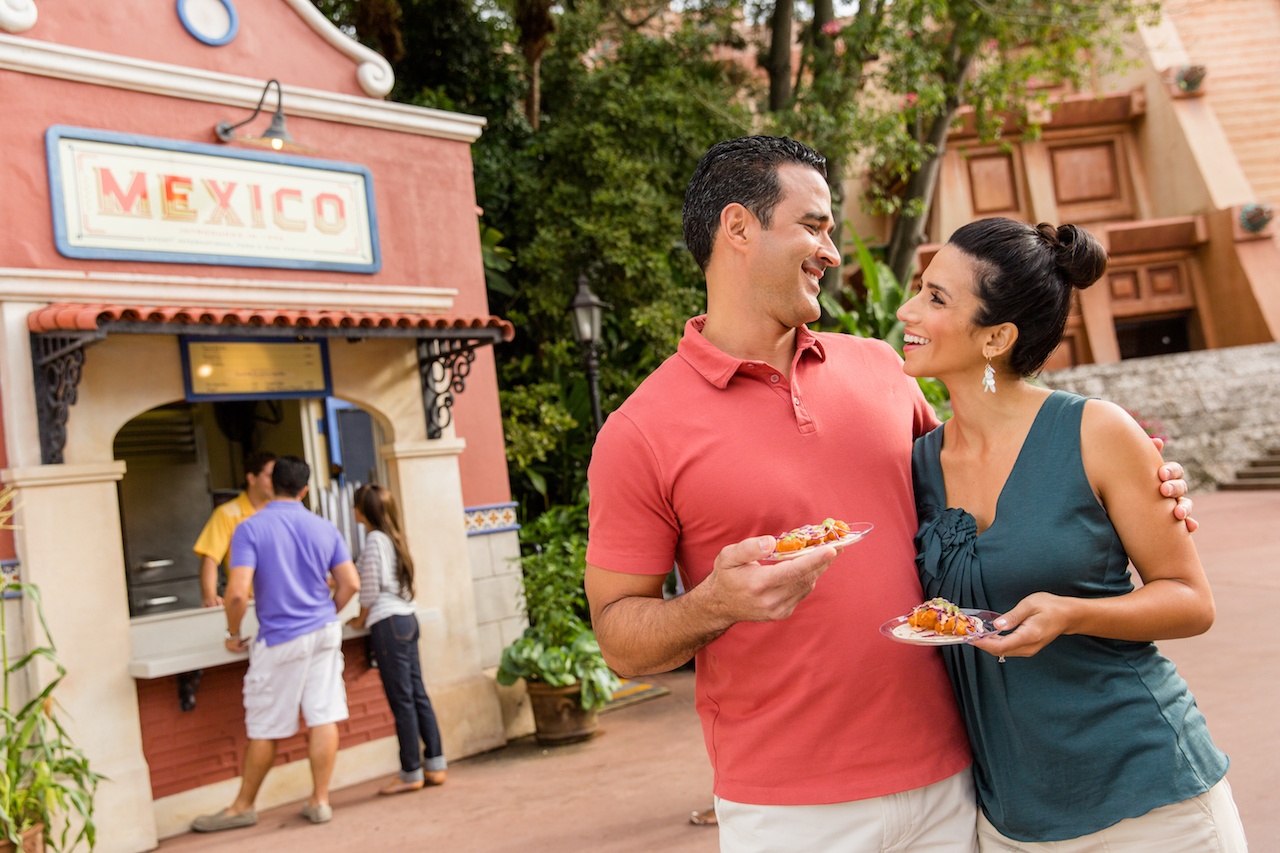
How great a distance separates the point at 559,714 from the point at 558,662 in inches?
14.6

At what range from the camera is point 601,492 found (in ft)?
6.40

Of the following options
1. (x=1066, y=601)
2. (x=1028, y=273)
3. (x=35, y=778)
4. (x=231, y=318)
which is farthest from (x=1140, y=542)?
(x=231, y=318)

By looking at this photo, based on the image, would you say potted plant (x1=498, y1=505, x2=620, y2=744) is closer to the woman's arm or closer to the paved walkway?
the paved walkway

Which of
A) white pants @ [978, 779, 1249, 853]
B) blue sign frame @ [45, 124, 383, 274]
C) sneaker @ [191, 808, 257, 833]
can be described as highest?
blue sign frame @ [45, 124, 383, 274]

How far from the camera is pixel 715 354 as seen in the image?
2031 millimetres

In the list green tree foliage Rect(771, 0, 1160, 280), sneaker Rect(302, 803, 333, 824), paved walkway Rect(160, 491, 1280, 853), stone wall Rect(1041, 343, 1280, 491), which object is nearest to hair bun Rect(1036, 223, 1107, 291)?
paved walkway Rect(160, 491, 1280, 853)

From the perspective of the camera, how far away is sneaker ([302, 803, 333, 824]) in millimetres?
5680

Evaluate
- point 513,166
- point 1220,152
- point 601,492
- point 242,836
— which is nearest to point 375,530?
point 242,836

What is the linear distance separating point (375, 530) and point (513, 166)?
6223 millimetres

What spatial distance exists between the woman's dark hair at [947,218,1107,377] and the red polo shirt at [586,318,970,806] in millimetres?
365

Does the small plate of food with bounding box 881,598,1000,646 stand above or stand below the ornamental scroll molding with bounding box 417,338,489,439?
below

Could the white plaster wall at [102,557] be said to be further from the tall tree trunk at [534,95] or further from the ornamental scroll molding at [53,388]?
the tall tree trunk at [534,95]

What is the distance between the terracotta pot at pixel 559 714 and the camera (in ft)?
22.3

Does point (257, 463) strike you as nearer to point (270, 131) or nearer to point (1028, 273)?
point (270, 131)
